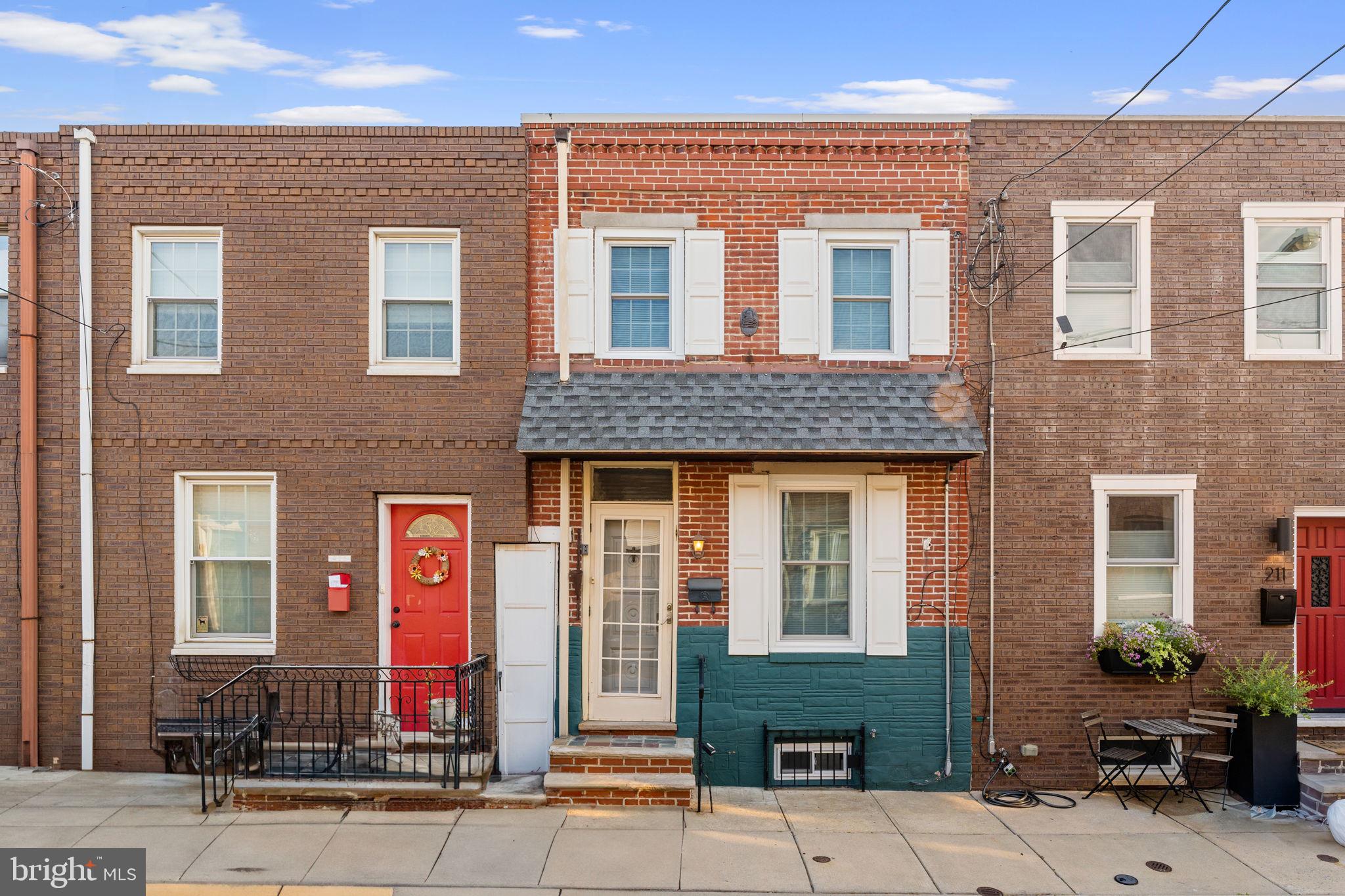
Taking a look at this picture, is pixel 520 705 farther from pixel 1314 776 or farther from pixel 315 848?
pixel 1314 776

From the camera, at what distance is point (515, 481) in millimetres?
8477

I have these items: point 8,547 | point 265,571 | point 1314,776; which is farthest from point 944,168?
point 8,547

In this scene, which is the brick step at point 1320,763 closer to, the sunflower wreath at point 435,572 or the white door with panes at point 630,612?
the white door with panes at point 630,612

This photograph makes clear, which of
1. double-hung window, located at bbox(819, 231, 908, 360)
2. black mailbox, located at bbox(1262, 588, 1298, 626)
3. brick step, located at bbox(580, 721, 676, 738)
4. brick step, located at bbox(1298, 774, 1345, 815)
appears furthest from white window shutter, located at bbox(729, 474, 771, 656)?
brick step, located at bbox(1298, 774, 1345, 815)

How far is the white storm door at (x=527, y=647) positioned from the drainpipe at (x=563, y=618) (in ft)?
0.24

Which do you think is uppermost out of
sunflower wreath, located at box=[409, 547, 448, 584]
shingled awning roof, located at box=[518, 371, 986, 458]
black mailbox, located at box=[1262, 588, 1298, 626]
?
shingled awning roof, located at box=[518, 371, 986, 458]

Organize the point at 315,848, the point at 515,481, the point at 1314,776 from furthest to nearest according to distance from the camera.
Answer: the point at 515,481
the point at 1314,776
the point at 315,848

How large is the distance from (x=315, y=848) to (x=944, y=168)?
320 inches

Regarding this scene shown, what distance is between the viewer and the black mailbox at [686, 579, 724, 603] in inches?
335

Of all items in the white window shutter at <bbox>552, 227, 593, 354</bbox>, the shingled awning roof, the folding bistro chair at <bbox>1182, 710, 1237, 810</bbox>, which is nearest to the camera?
the shingled awning roof

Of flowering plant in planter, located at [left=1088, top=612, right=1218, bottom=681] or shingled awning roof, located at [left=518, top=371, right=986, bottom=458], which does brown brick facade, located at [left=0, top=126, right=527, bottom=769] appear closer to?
shingled awning roof, located at [left=518, top=371, right=986, bottom=458]

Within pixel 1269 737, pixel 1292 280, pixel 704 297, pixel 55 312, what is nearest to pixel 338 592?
pixel 55 312

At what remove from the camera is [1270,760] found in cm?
810

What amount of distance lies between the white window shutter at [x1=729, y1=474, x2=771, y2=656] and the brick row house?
0.07ft
